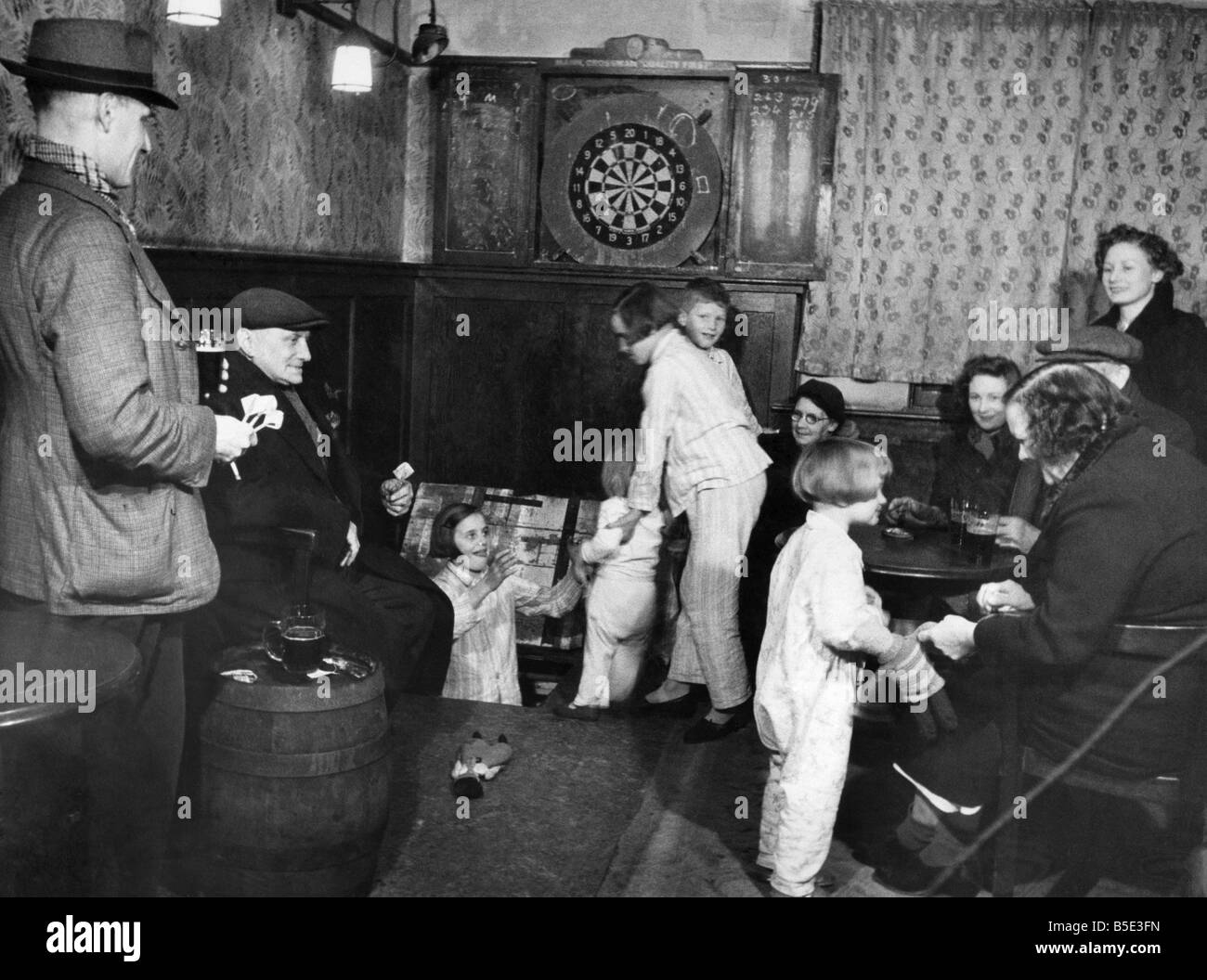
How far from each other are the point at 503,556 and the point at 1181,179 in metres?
3.69

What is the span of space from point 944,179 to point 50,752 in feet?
16.9

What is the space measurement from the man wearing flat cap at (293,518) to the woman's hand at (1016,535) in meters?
1.90

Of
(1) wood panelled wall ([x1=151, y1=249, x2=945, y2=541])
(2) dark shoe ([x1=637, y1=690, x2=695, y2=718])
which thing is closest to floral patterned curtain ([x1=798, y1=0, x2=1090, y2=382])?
(1) wood panelled wall ([x1=151, y1=249, x2=945, y2=541])

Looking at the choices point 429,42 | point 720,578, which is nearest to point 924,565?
point 720,578

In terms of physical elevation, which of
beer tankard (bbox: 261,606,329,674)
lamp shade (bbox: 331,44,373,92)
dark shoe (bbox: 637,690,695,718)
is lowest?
dark shoe (bbox: 637,690,695,718)

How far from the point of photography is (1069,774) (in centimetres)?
292

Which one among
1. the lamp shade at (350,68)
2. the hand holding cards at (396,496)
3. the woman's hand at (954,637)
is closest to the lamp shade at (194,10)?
the lamp shade at (350,68)

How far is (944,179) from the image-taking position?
614 centimetres

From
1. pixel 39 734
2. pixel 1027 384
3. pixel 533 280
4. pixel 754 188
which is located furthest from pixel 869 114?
pixel 39 734

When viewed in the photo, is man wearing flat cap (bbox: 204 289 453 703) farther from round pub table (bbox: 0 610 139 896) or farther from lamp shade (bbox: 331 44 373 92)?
lamp shade (bbox: 331 44 373 92)

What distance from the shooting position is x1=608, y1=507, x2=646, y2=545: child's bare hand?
4.38m

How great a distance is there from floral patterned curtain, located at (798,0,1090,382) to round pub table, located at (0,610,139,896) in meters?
4.73

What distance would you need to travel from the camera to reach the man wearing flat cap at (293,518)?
3.67 metres

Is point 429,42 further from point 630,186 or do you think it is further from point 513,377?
point 513,377
